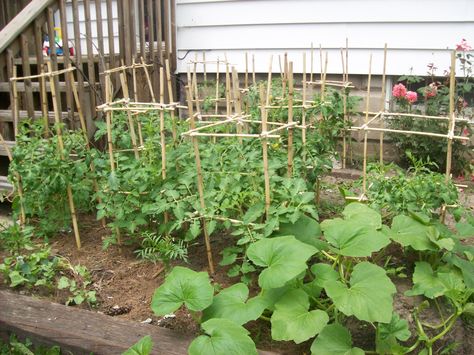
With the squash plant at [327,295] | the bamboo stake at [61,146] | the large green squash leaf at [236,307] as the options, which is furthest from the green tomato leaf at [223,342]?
the bamboo stake at [61,146]

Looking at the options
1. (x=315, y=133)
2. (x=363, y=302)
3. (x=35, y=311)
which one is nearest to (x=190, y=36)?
(x=315, y=133)

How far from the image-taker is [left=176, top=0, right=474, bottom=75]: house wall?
5.16m

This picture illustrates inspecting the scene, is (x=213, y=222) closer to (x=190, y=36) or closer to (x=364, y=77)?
(x=364, y=77)

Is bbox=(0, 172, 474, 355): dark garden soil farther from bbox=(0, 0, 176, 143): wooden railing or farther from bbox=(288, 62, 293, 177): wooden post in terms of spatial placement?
bbox=(0, 0, 176, 143): wooden railing

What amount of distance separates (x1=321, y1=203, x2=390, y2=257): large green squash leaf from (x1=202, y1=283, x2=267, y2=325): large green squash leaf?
478mm

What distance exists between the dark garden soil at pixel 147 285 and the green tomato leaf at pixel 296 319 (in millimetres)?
275

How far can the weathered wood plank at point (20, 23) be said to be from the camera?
4238 mm

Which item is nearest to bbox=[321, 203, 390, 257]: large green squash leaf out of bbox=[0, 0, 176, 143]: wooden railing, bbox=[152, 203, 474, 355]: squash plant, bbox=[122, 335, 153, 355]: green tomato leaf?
bbox=[152, 203, 474, 355]: squash plant

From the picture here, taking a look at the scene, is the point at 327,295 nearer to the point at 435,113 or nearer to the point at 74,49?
the point at 435,113

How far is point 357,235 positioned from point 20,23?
10.6 feet

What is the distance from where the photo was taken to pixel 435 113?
16.6 feet

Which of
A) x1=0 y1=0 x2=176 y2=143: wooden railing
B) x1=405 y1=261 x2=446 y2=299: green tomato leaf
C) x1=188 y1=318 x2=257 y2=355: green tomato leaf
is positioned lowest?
x1=188 y1=318 x2=257 y2=355: green tomato leaf

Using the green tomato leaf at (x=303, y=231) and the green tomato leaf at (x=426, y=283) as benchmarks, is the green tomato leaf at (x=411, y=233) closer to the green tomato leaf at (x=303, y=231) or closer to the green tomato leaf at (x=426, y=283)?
the green tomato leaf at (x=426, y=283)

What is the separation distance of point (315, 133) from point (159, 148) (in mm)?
1126
